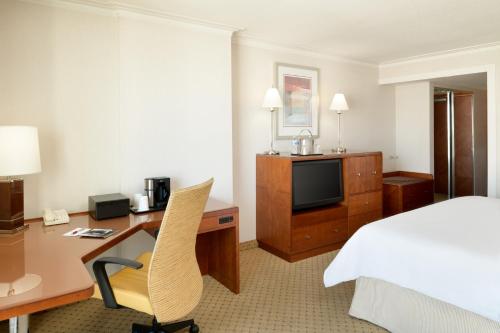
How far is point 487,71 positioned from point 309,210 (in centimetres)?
277

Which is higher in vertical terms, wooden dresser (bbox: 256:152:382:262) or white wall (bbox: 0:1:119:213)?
white wall (bbox: 0:1:119:213)

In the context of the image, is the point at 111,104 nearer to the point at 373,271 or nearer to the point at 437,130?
the point at 373,271

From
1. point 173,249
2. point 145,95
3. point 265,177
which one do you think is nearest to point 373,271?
point 173,249

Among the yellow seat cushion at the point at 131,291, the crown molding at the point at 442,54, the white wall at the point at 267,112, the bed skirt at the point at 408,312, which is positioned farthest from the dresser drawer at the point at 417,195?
the yellow seat cushion at the point at 131,291

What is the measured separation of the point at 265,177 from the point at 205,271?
48.0 inches

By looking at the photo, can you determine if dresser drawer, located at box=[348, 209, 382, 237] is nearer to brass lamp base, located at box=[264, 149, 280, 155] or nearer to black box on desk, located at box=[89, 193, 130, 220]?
brass lamp base, located at box=[264, 149, 280, 155]

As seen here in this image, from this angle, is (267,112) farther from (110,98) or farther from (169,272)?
(169,272)

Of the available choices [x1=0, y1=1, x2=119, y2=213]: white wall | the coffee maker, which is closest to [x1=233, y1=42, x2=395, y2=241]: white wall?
the coffee maker

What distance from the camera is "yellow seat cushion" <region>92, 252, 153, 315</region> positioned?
5.82 feet

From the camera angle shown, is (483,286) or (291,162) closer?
(483,286)

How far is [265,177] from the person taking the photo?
390cm

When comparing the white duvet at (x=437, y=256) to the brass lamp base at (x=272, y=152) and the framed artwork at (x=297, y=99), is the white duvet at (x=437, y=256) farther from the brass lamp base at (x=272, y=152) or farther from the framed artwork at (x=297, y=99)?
the framed artwork at (x=297, y=99)

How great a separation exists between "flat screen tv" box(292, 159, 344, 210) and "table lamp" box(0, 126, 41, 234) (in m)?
2.34

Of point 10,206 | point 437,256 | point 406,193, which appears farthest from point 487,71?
point 10,206
